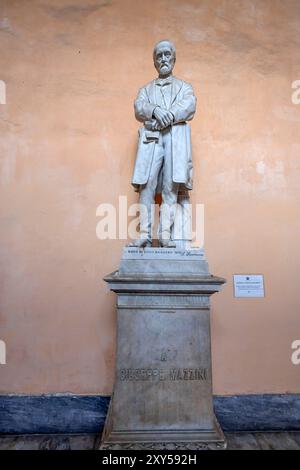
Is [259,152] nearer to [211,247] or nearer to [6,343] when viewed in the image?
[211,247]

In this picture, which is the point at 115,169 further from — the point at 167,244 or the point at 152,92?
the point at 167,244

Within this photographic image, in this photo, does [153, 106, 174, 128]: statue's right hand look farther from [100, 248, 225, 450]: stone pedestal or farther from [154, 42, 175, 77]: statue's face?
[100, 248, 225, 450]: stone pedestal

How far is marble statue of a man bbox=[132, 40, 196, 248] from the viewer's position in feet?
7.84

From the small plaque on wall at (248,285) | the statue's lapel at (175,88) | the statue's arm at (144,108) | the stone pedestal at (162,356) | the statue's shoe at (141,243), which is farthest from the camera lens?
the small plaque on wall at (248,285)

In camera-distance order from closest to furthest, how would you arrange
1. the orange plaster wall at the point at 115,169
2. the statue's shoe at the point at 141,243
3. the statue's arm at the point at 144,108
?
the statue's shoe at the point at 141,243 → the statue's arm at the point at 144,108 → the orange plaster wall at the point at 115,169

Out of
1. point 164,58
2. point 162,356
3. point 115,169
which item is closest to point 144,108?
point 164,58

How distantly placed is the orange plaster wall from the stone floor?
326 mm

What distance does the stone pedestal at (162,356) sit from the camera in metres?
2.04

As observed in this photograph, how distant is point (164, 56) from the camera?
2531 millimetres

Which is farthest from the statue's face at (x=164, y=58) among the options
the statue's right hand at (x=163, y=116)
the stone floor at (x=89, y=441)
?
the stone floor at (x=89, y=441)

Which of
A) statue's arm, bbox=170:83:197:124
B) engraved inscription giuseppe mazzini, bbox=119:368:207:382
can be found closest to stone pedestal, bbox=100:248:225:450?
engraved inscription giuseppe mazzini, bbox=119:368:207:382

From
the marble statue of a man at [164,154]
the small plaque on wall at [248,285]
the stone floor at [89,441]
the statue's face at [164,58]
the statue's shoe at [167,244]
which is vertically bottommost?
the stone floor at [89,441]

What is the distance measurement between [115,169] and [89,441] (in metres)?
2.16

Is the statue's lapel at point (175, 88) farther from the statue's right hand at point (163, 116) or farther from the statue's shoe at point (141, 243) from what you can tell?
the statue's shoe at point (141, 243)
